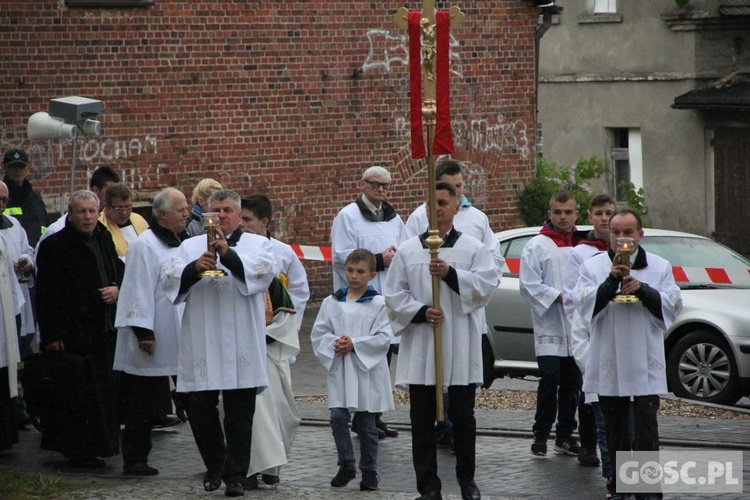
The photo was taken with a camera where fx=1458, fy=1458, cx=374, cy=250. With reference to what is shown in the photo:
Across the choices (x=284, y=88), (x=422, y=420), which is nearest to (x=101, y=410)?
(x=422, y=420)

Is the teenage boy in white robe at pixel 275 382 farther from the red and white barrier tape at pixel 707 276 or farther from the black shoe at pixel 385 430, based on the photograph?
the red and white barrier tape at pixel 707 276

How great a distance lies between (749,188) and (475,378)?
22.0 m

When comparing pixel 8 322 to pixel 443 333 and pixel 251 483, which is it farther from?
pixel 443 333

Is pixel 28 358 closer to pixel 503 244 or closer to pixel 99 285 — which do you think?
pixel 99 285

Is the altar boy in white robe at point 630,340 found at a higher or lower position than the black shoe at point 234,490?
higher

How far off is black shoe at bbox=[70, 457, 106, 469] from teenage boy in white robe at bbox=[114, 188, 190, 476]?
0.37 meters

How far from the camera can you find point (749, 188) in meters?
29.5

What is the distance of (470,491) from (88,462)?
296 centimetres

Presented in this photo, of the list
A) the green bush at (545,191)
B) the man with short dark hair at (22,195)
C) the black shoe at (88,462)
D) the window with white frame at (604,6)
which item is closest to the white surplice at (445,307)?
the black shoe at (88,462)

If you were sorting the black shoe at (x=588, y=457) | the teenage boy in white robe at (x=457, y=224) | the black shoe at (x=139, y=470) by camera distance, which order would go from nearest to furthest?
1. the black shoe at (x=139, y=470)
2. the black shoe at (x=588, y=457)
3. the teenage boy in white robe at (x=457, y=224)

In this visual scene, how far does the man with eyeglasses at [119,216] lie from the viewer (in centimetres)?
1097

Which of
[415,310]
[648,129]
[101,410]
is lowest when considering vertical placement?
[101,410]

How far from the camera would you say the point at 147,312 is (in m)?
9.71

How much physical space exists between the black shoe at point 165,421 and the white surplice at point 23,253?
4.13 feet
